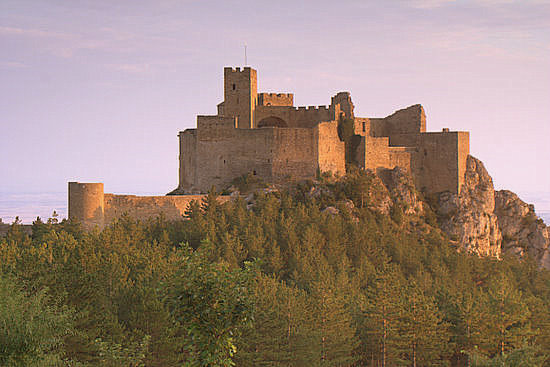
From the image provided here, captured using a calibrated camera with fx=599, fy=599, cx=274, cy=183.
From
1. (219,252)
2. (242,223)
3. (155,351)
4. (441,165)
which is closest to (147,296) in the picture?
(155,351)

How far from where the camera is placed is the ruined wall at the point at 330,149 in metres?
50.5

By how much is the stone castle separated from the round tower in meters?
0.66

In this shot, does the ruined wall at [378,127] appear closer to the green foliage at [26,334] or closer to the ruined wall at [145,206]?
the ruined wall at [145,206]

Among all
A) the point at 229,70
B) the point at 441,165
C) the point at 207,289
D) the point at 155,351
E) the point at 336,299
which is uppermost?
the point at 229,70

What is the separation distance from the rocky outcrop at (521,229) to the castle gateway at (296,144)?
8471mm

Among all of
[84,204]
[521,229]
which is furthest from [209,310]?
[521,229]

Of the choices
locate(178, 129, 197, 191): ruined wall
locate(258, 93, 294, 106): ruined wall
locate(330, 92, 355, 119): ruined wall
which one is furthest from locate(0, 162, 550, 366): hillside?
locate(258, 93, 294, 106): ruined wall

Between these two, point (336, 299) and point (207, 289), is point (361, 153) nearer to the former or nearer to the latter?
point (336, 299)

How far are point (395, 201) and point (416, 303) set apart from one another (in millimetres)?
26751

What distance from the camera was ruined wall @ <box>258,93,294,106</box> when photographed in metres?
57.3

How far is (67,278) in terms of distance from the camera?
23.3 meters

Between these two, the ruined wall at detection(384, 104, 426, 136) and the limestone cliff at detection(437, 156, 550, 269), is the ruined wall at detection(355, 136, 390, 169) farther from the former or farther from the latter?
the limestone cliff at detection(437, 156, 550, 269)

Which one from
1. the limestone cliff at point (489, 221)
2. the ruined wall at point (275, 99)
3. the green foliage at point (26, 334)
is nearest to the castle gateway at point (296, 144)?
the ruined wall at point (275, 99)

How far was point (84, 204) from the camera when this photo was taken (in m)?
39.2
